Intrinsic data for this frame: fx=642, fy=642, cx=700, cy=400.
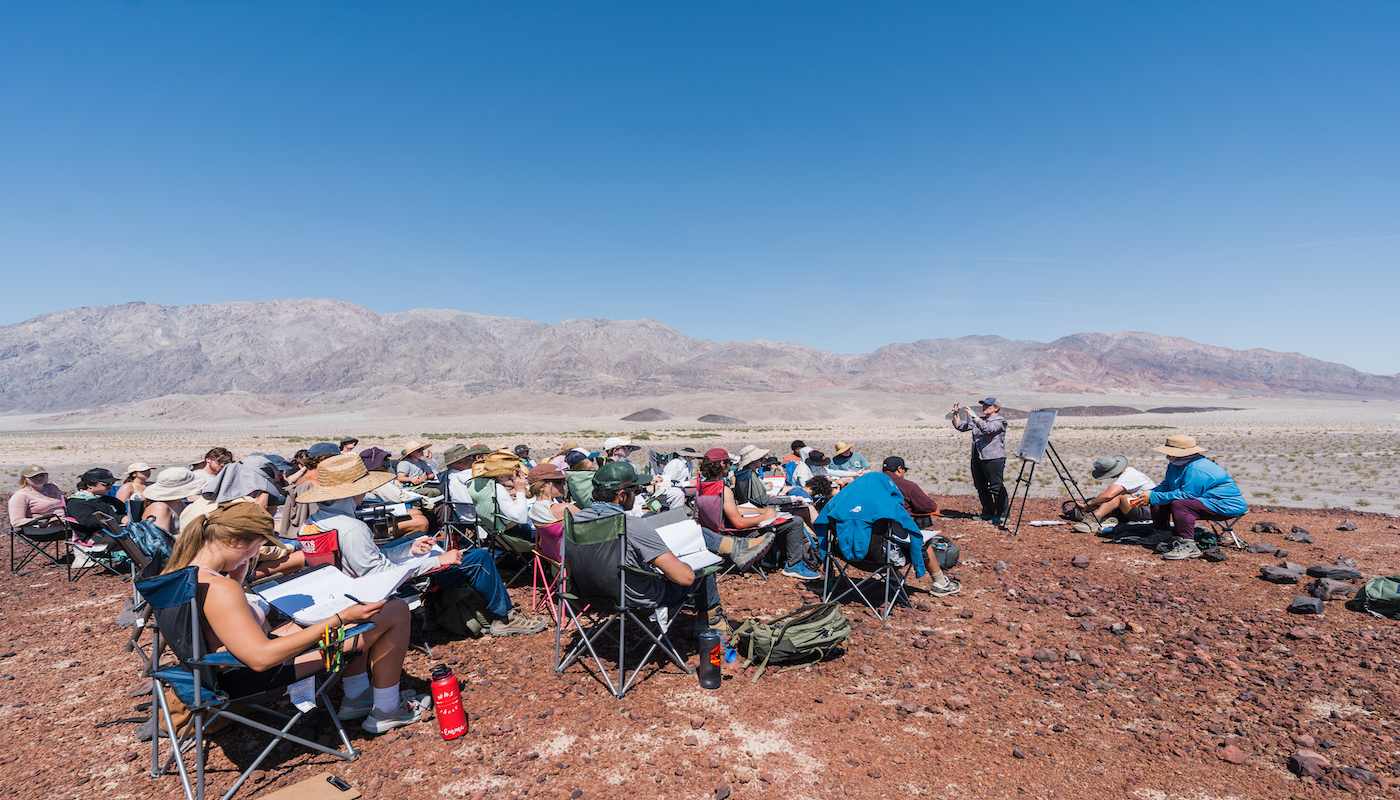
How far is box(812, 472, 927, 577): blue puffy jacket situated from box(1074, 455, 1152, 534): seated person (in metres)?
4.25

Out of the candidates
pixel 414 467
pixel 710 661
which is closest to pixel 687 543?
pixel 710 661

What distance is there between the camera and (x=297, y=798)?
325 cm

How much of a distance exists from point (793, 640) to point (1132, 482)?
249 inches

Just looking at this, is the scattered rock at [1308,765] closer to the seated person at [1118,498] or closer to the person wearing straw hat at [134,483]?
the seated person at [1118,498]

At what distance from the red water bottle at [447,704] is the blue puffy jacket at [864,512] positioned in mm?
3286

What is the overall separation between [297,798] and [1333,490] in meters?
17.5

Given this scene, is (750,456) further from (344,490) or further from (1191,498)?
(1191,498)

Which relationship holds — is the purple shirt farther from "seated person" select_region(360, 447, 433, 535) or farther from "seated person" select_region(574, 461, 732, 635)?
"seated person" select_region(360, 447, 433, 535)

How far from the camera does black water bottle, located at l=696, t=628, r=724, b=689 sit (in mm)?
4344

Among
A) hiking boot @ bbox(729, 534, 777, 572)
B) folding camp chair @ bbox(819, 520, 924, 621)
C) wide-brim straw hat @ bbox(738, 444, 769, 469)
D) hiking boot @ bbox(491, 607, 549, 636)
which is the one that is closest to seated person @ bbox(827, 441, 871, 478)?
wide-brim straw hat @ bbox(738, 444, 769, 469)

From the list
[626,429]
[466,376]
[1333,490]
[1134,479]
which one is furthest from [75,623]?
[466,376]

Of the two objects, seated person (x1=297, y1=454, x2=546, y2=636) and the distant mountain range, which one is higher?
the distant mountain range

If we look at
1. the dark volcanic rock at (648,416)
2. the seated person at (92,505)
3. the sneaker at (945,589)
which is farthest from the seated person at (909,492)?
the dark volcanic rock at (648,416)

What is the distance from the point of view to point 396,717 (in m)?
3.88
